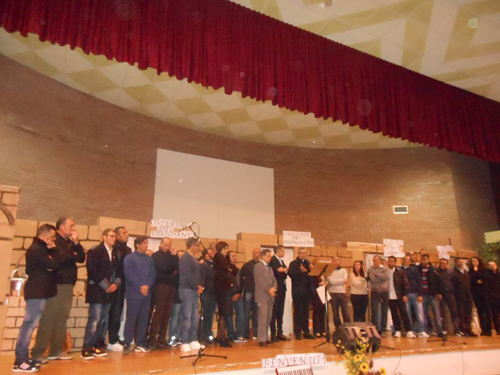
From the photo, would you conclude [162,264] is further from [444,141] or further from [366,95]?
[444,141]

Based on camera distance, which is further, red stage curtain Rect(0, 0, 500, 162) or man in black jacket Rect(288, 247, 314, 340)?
man in black jacket Rect(288, 247, 314, 340)

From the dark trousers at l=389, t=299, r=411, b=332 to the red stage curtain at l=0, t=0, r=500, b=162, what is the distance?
127 inches

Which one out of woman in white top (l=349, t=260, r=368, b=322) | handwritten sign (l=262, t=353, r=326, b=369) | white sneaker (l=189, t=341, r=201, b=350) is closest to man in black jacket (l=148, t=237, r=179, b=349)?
white sneaker (l=189, t=341, r=201, b=350)

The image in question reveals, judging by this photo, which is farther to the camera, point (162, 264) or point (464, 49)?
point (464, 49)

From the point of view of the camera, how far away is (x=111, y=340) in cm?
560

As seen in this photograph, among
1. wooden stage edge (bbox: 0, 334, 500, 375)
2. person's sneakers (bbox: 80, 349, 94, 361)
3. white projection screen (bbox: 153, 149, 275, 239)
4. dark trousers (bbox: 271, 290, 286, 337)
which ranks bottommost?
wooden stage edge (bbox: 0, 334, 500, 375)

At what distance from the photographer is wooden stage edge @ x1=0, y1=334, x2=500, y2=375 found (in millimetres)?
4277

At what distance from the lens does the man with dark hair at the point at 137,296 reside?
212 inches

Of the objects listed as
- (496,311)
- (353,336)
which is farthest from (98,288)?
(496,311)

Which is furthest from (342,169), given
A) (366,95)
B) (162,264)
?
(162,264)

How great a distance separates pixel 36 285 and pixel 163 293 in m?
1.84

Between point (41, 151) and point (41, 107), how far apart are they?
3.11 ft

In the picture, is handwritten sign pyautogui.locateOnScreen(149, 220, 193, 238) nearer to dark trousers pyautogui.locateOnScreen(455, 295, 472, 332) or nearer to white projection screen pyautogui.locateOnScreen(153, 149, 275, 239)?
white projection screen pyautogui.locateOnScreen(153, 149, 275, 239)

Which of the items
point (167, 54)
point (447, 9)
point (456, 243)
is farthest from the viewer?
point (456, 243)
